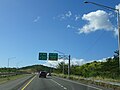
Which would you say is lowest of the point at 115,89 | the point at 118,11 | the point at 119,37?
the point at 115,89

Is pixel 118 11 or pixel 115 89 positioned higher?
pixel 118 11

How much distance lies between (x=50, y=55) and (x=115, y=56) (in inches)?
1405

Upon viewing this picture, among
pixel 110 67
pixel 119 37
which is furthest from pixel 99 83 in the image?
pixel 110 67

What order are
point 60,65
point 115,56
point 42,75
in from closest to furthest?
point 42,75
point 115,56
point 60,65

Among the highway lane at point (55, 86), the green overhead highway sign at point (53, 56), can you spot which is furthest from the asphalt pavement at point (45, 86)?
the green overhead highway sign at point (53, 56)

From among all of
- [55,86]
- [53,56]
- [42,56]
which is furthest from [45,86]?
[53,56]

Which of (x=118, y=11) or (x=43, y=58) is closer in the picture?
(x=118, y=11)

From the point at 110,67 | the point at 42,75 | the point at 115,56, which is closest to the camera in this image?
the point at 42,75

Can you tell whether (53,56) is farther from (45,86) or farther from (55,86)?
(45,86)

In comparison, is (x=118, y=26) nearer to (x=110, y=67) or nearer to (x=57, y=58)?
(x=57, y=58)

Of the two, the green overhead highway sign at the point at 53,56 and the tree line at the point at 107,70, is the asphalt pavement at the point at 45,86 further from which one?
the green overhead highway sign at the point at 53,56

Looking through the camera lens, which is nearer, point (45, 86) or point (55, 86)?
point (45, 86)

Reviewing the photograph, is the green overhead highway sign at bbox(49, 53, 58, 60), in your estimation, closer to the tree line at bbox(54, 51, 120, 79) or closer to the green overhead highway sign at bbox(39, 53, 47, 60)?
the green overhead highway sign at bbox(39, 53, 47, 60)

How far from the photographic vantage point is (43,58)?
84188 millimetres
